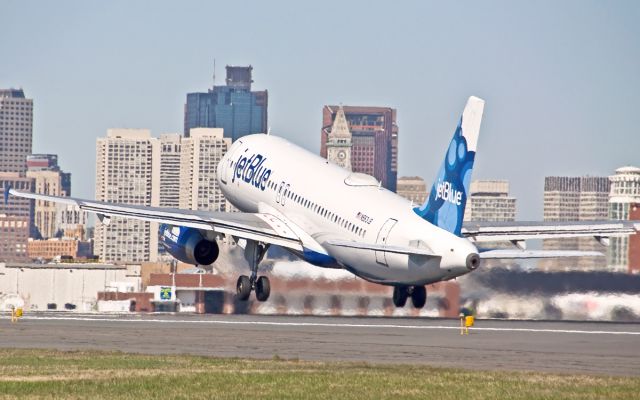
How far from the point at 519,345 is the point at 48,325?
23.4 m

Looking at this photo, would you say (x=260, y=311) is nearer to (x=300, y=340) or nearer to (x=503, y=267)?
(x=503, y=267)

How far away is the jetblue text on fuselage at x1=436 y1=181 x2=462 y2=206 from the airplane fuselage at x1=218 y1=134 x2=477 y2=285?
4.28ft

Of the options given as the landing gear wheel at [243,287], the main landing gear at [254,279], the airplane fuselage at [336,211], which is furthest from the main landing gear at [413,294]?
the landing gear wheel at [243,287]

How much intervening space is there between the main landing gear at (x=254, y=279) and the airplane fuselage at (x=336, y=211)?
6.89 feet

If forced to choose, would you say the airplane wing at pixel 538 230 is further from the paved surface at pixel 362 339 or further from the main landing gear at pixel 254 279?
the main landing gear at pixel 254 279

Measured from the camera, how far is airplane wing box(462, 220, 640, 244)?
79250mm

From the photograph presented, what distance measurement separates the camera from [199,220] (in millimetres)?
79250

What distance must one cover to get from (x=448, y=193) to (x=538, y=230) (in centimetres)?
1316

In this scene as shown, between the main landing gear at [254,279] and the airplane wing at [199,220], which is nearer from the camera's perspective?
the airplane wing at [199,220]

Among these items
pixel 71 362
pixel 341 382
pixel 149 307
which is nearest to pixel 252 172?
pixel 71 362

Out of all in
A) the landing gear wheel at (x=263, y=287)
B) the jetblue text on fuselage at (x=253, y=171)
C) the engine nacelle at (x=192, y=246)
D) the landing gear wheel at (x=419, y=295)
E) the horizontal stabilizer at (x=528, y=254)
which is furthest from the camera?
the jetblue text on fuselage at (x=253, y=171)

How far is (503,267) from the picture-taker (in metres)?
85.7

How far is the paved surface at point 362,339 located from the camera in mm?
57688

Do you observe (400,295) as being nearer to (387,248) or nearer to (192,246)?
(192,246)
